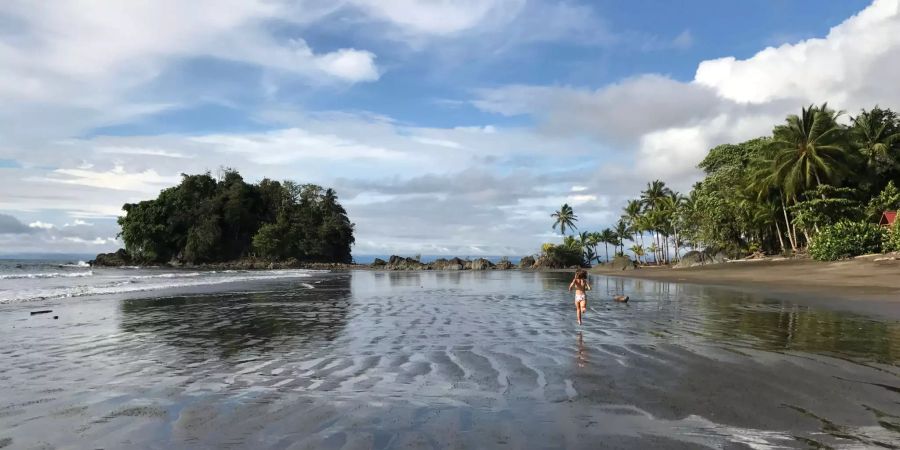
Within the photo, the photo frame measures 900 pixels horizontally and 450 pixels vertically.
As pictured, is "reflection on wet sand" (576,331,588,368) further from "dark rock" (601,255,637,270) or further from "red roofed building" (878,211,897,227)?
"dark rock" (601,255,637,270)

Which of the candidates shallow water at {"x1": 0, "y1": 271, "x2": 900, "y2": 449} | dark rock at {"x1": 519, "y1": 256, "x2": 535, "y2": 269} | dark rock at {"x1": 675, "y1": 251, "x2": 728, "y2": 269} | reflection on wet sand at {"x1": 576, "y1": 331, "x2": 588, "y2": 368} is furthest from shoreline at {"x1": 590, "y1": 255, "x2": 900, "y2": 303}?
dark rock at {"x1": 519, "y1": 256, "x2": 535, "y2": 269}

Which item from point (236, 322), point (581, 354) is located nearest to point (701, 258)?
point (581, 354)

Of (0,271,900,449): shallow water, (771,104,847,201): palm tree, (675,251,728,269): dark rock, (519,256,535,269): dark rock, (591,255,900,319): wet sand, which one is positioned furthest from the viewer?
(519,256,535,269): dark rock

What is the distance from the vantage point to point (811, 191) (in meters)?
48.4

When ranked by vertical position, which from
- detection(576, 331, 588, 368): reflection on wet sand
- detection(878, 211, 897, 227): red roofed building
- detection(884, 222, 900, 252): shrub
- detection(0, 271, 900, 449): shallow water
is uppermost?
detection(878, 211, 897, 227): red roofed building

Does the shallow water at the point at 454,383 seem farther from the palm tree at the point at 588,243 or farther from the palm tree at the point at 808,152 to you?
the palm tree at the point at 588,243

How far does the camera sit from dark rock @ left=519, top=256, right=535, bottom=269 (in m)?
93.5

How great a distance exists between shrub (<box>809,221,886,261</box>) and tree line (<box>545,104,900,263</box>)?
6 cm

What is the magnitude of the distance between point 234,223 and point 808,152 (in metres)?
94.6

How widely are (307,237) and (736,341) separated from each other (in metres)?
98.5

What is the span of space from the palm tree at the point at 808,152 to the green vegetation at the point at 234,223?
261ft

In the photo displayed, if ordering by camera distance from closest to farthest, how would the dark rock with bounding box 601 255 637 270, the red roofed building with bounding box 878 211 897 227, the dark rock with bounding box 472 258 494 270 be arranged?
the red roofed building with bounding box 878 211 897 227 < the dark rock with bounding box 601 255 637 270 < the dark rock with bounding box 472 258 494 270

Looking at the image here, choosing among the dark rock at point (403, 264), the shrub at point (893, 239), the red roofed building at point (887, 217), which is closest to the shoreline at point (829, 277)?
the shrub at point (893, 239)

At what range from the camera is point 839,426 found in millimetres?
5652
